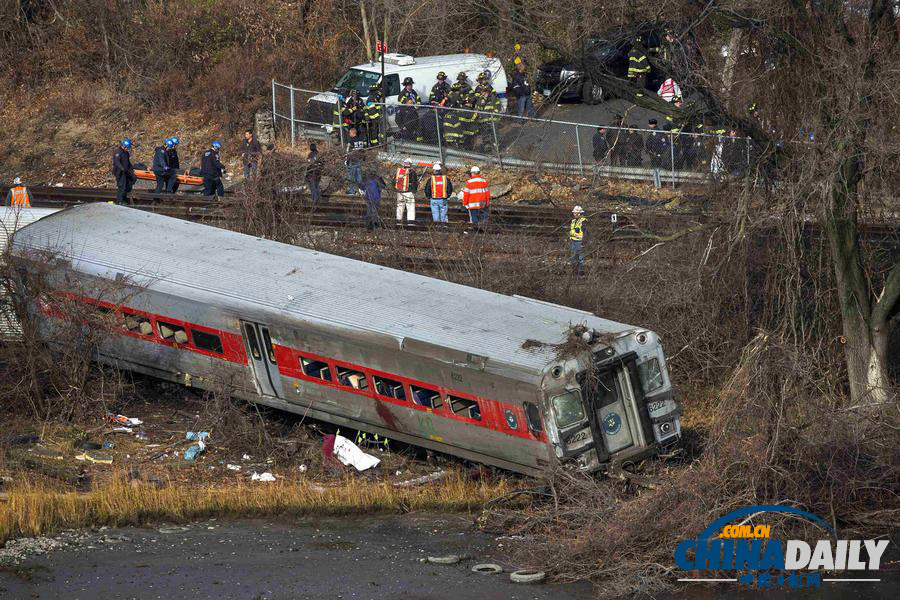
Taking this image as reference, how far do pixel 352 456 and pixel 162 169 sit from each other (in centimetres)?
1308

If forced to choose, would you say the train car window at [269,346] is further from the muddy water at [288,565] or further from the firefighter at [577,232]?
the firefighter at [577,232]

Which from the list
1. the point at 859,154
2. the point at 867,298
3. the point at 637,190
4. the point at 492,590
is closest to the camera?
the point at 492,590

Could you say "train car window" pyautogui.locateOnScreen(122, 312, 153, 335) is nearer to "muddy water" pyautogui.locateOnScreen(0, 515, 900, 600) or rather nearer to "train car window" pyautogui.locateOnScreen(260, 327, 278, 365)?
"train car window" pyautogui.locateOnScreen(260, 327, 278, 365)

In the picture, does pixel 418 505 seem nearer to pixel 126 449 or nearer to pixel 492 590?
pixel 492 590

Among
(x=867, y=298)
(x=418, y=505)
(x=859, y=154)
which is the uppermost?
(x=859, y=154)

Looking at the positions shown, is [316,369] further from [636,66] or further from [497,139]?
[497,139]

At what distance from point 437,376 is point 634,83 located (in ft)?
18.7

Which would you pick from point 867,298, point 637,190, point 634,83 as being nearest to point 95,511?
point 634,83

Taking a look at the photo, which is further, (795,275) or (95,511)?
(795,275)

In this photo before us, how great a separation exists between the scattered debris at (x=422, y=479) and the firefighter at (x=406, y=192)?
8.14m

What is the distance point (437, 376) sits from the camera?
14891 mm

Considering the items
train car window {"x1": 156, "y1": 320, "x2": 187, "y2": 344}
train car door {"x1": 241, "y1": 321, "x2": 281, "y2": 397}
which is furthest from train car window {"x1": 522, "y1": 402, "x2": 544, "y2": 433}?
train car window {"x1": 156, "y1": 320, "x2": 187, "y2": 344}

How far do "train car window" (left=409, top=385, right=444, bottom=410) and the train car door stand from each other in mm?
2262

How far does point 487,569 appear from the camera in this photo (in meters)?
13.0
